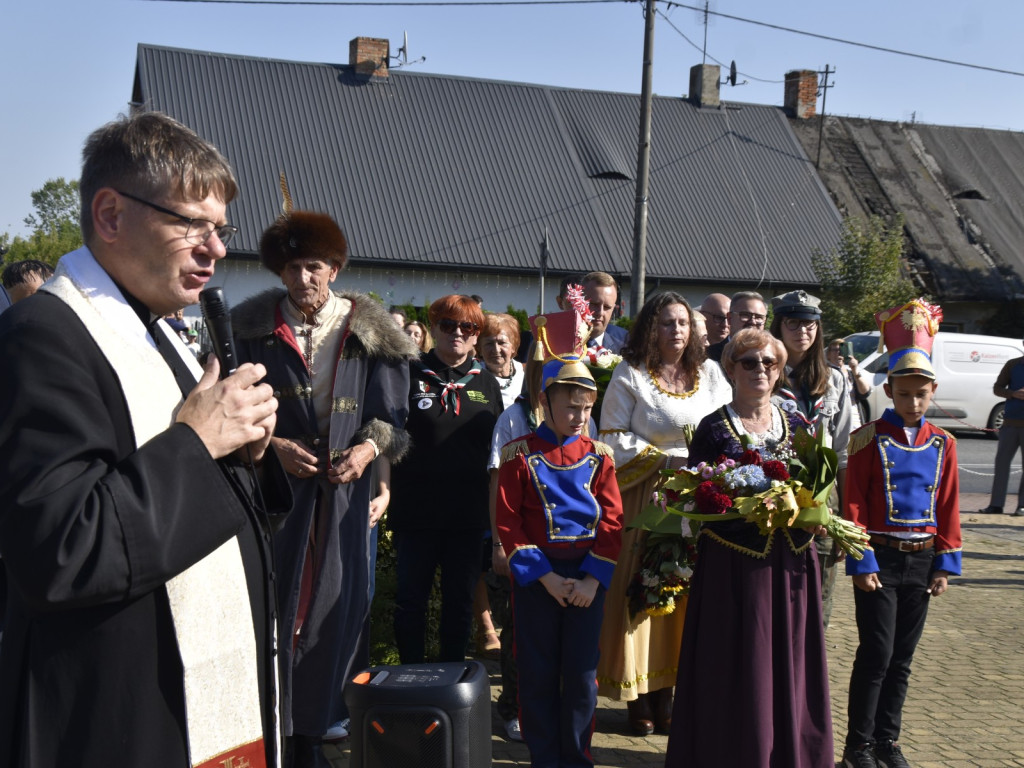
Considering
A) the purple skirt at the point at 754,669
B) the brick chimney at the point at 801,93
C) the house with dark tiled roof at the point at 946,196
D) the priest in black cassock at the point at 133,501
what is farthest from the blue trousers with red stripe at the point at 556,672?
the brick chimney at the point at 801,93

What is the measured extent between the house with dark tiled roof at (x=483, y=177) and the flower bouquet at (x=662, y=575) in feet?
67.4

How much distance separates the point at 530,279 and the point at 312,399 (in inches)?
905

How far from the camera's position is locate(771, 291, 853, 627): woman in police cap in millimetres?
5762

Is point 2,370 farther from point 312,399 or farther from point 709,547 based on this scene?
point 709,547

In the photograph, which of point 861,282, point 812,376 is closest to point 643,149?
point 861,282

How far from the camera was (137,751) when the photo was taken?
2.00m

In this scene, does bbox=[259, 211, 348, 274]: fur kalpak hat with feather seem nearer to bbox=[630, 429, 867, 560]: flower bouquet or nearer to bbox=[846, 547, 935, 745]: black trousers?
bbox=[630, 429, 867, 560]: flower bouquet

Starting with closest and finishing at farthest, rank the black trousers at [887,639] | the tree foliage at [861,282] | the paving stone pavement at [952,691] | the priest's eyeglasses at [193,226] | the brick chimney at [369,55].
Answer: the priest's eyeglasses at [193,226] < the black trousers at [887,639] < the paving stone pavement at [952,691] < the tree foliage at [861,282] < the brick chimney at [369,55]

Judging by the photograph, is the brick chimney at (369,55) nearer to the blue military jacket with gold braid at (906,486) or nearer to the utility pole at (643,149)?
the utility pole at (643,149)

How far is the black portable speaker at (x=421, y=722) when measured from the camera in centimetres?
352

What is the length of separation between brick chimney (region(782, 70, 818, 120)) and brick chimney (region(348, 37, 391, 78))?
496 inches

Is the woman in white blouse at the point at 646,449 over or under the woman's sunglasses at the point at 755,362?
under

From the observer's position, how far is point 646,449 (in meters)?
5.30

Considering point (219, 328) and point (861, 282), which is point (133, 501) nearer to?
point (219, 328)
